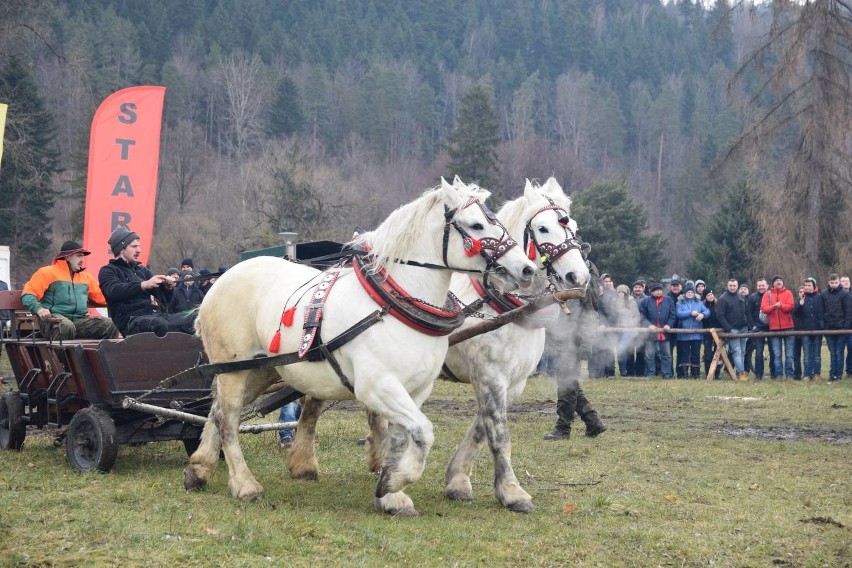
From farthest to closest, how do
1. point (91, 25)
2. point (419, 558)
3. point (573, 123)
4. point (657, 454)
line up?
point (573, 123) < point (91, 25) < point (657, 454) < point (419, 558)

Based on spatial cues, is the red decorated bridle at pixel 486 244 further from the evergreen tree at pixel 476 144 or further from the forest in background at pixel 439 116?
the evergreen tree at pixel 476 144

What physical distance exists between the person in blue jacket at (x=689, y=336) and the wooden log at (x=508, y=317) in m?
12.8

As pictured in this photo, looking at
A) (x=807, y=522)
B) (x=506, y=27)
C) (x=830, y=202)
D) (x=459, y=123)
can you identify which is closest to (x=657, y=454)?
(x=807, y=522)

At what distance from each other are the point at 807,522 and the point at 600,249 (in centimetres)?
3561

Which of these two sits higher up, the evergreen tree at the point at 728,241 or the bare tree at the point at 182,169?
the bare tree at the point at 182,169

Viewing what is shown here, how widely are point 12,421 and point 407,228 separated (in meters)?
4.80

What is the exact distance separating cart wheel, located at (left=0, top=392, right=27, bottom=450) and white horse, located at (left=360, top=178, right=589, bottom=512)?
4272mm

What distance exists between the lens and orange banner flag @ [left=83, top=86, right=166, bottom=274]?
1700 cm

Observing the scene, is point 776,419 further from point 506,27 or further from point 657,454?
point 506,27

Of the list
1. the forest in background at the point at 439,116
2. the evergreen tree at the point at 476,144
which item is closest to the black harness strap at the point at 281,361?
the forest in background at the point at 439,116

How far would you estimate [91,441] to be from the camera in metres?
8.43

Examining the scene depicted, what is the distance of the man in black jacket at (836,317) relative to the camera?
717 inches

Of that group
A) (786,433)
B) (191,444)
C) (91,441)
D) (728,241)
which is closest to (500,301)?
(191,444)

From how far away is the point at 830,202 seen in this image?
2736 centimetres
